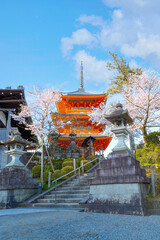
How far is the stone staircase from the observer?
825 centimetres

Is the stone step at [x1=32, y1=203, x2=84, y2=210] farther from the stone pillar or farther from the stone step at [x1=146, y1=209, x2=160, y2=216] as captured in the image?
the stone step at [x1=146, y1=209, x2=160, y2=216]

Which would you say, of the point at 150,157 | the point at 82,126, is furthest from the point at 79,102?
the point at 150,157

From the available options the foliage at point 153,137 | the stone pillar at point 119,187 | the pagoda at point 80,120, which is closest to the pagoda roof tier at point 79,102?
the pagoda at point 80,120

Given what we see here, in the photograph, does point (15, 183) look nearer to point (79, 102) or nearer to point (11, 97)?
point (11, 97)

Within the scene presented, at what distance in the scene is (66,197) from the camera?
9.39 m

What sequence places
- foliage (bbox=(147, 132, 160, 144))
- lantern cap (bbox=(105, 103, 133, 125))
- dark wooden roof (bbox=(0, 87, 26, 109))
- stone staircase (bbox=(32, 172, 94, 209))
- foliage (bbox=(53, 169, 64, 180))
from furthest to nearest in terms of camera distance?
dark wooden roof (bbox=(0, 87, 26, 109)) → foliage (bbox=(147, 132, 160, 144)) → foliage (bbox=(53, 169, 64, 180)) → stone staircase (bbox=(32, 172, 94, 209)) → lantern cap (bbox=(105, 103, 133, 125))

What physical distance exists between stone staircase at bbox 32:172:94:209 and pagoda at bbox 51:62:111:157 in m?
13.4

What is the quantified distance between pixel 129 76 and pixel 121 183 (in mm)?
13127

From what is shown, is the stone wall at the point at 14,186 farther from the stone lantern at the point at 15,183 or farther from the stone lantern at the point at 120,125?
the stone lantern at the point at 120,125

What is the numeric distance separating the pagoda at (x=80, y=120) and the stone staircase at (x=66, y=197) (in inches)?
527

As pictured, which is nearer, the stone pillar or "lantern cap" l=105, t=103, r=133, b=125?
the stone pillar

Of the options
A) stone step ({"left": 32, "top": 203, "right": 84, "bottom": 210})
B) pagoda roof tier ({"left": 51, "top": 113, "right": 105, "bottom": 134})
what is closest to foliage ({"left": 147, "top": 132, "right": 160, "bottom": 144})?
stone step ({"left": 32, "top": 203, "right": 84, "bottom": 210})

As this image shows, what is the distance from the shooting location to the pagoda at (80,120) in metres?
25.2

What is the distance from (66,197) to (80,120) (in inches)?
705
